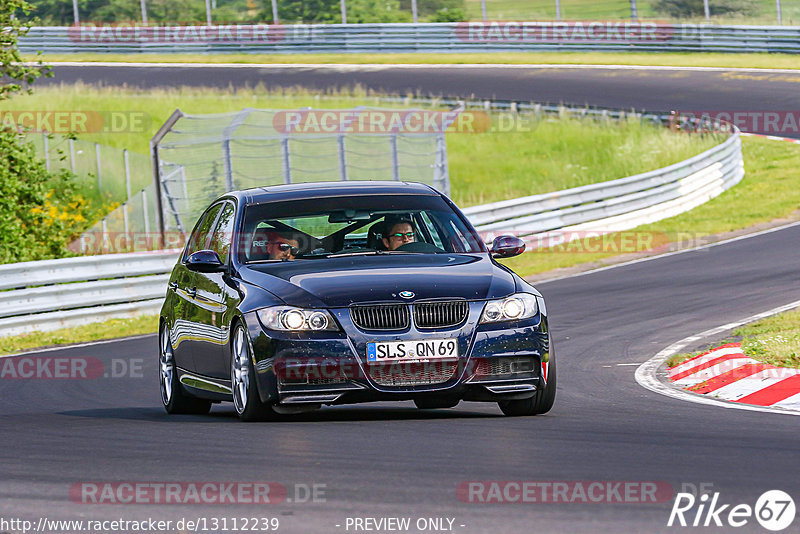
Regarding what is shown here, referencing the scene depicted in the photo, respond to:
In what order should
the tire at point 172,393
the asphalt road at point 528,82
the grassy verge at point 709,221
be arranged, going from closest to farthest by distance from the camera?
the tire at point 172,393 → the grassy verge at point 709,221 → the asphalt road at point 528,82

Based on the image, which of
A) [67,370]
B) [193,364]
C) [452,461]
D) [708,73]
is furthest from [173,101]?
[452,461]

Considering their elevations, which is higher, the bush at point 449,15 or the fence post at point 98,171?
the bush at point 449,15

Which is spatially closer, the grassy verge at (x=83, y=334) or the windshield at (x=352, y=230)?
the windshield at (x=352, y=230)

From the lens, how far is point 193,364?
392 inches

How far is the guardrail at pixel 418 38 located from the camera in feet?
152

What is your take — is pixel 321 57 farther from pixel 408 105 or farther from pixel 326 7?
pixel 408 105

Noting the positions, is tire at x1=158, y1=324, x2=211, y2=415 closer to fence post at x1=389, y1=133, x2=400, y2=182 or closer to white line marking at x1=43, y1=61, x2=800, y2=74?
fence post at x1=389, y1=133, x2=400, y2=182

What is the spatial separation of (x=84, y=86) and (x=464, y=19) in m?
15.2

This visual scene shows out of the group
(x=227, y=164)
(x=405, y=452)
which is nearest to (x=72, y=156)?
(x=227, y=164)

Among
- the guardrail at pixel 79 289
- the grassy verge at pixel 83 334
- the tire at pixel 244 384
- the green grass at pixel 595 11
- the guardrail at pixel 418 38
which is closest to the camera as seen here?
the tire at pixel 244 384

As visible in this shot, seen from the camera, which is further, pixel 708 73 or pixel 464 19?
pixel 464 19

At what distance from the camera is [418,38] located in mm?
51531

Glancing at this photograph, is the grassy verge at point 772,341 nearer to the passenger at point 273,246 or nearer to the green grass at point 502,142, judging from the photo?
the passenger at point 273,246

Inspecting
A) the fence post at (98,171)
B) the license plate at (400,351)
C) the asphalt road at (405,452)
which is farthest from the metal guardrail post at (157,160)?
the license plate at (400,351)
